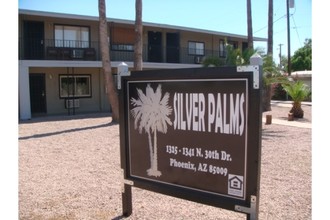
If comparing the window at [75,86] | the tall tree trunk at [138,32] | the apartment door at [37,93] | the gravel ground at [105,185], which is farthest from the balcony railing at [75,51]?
the gravel ground at [105,185]

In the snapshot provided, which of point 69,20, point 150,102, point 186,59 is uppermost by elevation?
point 69,20

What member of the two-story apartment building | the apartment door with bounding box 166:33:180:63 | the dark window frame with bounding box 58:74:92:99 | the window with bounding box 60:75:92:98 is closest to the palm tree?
the two-story apartment building

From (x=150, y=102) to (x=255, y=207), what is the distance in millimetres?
1618

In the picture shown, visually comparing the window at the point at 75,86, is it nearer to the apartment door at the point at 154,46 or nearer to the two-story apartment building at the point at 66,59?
the two-story apartment building at the point at 66,59

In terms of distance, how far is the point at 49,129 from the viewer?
13227 millimetres

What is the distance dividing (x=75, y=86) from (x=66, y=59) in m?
2.07

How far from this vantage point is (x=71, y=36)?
20250 millimetres

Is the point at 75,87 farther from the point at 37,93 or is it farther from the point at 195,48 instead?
the point at 195,48

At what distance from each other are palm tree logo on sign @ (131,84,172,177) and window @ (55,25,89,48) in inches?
658

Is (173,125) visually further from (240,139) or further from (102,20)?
(102,20)

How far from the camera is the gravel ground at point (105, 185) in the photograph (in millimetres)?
4617

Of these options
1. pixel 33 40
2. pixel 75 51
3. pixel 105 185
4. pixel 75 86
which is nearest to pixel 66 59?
pixel 75 51

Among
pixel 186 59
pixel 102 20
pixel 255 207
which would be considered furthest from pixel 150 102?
pixel 186 59

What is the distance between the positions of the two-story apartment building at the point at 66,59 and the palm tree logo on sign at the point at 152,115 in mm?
14033
